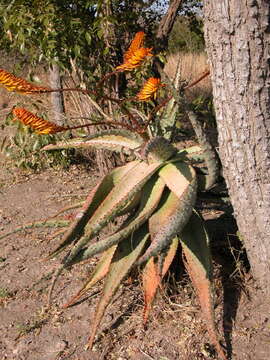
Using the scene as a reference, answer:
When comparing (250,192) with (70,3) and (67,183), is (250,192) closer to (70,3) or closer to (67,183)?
(70,3)

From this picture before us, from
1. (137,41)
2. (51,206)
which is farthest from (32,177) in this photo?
(137,41)

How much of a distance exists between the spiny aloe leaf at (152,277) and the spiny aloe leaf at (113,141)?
20.8 inches

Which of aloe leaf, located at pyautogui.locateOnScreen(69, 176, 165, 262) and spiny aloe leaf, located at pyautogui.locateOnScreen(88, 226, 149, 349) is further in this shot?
spiny aloe leaf, located at pyautogui.locateOnScreen(88, 226, 149, 349)

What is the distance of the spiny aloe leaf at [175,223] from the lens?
5.72 feet

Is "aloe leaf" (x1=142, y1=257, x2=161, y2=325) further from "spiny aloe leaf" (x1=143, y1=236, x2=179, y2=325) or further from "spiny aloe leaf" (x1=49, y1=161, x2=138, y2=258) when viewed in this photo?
"spiny aloe leaf" (x1=49, y1=161, x2=138, y2=258)

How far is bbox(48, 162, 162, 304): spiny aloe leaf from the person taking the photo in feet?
6.57

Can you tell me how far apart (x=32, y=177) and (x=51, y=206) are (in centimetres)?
92

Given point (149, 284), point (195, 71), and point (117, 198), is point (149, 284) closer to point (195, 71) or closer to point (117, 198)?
point (117, 198)

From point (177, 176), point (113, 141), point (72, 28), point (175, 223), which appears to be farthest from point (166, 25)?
point (175, 223)

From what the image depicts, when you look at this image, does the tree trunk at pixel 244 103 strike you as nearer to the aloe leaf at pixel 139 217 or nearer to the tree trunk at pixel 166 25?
the aloe leaf at pixel 139 217

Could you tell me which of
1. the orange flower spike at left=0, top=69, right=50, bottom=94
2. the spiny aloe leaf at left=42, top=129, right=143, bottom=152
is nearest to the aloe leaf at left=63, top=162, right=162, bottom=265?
the spiny aloe leaf at left=42, top=129, right=143, bottom=152

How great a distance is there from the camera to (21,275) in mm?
2947

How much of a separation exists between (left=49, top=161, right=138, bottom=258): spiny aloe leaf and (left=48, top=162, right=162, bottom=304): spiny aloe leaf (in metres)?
0.01

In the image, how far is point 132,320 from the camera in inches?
91.7
